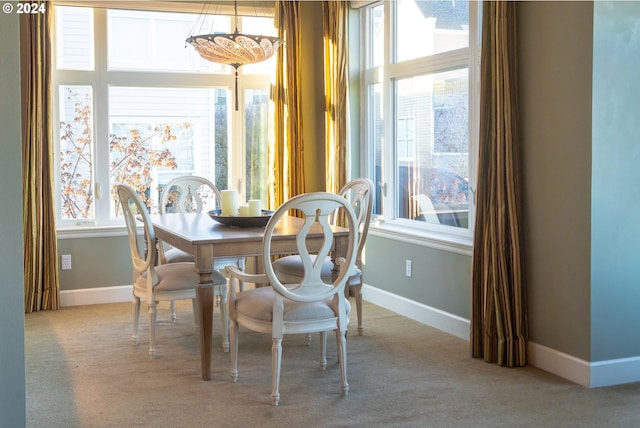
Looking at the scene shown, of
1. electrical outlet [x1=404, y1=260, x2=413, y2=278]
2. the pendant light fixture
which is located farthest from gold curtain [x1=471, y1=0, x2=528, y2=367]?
the pendant light fixture

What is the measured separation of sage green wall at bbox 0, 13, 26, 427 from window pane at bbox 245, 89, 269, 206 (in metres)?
3.53

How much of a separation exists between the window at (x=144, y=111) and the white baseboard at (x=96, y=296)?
1.70 ft

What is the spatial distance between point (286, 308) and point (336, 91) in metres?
2.82

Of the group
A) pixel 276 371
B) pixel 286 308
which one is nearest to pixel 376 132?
pixel 286 308

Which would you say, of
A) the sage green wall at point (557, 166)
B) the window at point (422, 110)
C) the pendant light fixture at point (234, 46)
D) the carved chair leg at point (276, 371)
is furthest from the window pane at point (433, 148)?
the carved chair leg at point (276, 371)

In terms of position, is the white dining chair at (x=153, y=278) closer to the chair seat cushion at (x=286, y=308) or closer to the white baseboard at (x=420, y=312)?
the chair seat cushion at (x=286, y=308)

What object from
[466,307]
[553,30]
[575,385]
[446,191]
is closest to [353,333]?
[466,307]

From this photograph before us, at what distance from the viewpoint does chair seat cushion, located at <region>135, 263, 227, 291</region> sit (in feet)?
13.3

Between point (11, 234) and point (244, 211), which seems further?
point (244, 211)

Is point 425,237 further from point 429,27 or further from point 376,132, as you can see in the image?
point 429,27

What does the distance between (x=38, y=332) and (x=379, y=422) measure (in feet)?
8.60

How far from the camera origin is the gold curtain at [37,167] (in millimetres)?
5160

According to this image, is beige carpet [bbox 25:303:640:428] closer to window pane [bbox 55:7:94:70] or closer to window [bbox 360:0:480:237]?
window [bbox 360:0:480:237]

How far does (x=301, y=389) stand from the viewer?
3562mm
